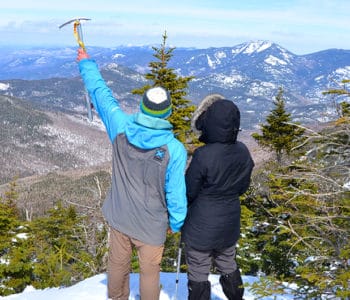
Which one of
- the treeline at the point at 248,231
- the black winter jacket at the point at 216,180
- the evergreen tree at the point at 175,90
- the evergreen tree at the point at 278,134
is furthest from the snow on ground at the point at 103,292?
the evergreen tree at the point at 278,134

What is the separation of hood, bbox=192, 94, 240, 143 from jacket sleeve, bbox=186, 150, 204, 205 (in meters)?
0.24

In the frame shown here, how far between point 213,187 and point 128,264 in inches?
50.7

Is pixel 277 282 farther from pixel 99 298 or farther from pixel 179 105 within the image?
pixel 179 105

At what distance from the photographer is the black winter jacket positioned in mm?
3709

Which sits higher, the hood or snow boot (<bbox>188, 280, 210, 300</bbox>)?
the hood

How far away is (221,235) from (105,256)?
22.2 ft

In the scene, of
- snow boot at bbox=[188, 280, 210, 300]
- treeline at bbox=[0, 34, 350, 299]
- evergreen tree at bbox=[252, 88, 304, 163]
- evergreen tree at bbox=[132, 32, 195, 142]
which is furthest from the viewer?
evergreen tree at bbox=[252, 88, 304, 163]

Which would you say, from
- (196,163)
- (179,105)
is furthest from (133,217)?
(179,105)

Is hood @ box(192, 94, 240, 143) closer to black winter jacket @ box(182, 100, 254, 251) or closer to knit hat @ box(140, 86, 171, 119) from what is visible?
black winter jacket @ box(182, 100, 254, 251)

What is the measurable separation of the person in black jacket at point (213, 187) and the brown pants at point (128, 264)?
1.18ft

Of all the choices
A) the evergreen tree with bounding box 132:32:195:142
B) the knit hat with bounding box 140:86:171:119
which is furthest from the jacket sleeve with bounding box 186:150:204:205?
the evergreen tree with bounding box 132:32:195:142

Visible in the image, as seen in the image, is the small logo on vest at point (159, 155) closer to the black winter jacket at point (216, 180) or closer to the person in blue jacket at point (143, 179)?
the person in blue jacket at point (143, 179)

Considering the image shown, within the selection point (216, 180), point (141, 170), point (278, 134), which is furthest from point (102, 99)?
point (278, 134)

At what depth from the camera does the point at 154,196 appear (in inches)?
148
